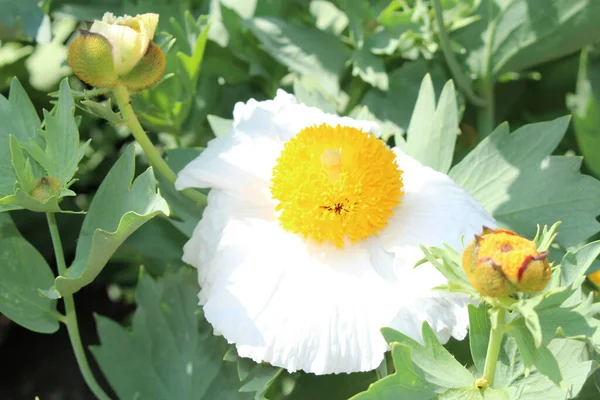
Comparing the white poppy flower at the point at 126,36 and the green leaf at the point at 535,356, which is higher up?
the white poppy flower at the point at 126,36

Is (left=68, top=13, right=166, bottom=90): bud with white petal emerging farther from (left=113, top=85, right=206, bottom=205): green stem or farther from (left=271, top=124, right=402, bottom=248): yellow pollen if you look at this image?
(left=271, top=124, right=402, bottom=248): yellow pollen

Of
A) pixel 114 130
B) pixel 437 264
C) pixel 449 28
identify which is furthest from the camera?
pixel 114 130

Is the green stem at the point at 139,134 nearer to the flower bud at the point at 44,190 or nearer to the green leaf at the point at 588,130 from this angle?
the flower bud at the point at 44,190

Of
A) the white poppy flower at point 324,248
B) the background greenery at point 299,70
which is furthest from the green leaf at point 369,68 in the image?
the white poppy flower at point 324,248

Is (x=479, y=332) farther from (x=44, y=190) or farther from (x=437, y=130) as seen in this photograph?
(x=44, y=190)

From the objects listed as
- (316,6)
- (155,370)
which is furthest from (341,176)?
(316,6)

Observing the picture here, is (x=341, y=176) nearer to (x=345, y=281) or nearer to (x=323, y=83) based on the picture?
(x=345, y=281)

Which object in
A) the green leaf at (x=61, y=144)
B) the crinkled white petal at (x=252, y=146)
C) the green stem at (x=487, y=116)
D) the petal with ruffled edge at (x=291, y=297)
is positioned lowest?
the green stem at (x=487, y=116)
